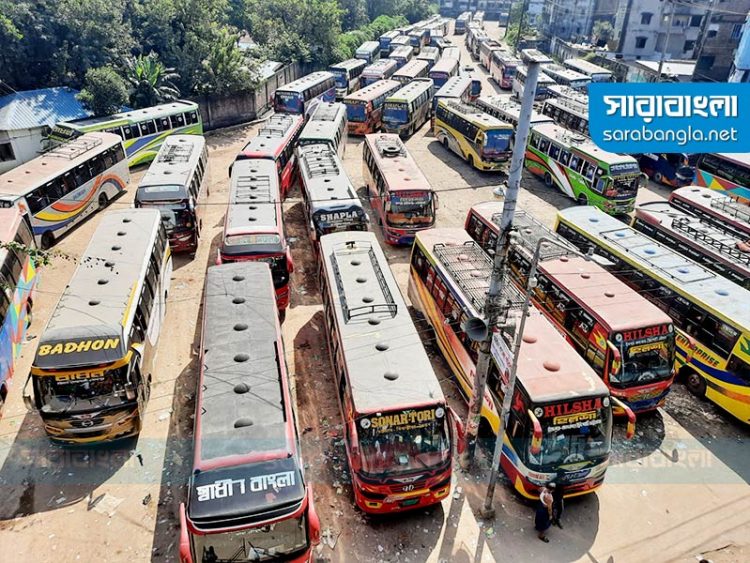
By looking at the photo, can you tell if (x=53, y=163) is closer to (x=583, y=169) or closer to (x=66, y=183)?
(x=66, y=183)

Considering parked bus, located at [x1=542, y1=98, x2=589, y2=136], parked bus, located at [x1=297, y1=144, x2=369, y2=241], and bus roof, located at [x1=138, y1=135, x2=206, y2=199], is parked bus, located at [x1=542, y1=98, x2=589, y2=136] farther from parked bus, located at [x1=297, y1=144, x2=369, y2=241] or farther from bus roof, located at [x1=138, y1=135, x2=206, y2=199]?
bus roof, located at [x1=138, y1=135, x2=206, y2=199]

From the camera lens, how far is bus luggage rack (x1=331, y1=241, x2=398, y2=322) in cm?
1098

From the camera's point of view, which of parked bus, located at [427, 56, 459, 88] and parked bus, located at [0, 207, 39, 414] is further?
parked bus, located at [427, 56, 459, 88]

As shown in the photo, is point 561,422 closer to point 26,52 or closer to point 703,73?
point 26,52

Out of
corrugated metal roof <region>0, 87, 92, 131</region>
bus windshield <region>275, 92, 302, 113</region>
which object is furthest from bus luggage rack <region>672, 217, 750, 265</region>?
corrugated metal roof <region>0, 87, 92, 131</region>

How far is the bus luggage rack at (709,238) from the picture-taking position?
14273mm

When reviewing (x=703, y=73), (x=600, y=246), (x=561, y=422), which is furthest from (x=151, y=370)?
(x=703, y=73)

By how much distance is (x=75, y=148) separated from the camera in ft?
66.4

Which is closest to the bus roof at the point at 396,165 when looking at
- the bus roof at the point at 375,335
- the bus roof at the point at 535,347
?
the bus roof at the point at 535,347

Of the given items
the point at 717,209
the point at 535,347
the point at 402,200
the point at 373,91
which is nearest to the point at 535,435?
the point at 535,347

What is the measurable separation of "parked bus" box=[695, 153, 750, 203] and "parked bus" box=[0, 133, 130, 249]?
83.0ft

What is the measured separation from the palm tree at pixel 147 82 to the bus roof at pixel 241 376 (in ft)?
72.2

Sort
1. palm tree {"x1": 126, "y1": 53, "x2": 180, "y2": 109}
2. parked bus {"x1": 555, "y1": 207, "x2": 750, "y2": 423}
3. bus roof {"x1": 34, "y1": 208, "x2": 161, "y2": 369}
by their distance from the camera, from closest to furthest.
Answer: bus roof {"x1": 34, "y1": 208, "x2": 161, "y2": 369} → parked bus {"x1": 555, "y1": 207, "x2": 750, "y2": 423} → palm tree {"x1": 126, "y1": 53, "x2": 180, "y2": 109}

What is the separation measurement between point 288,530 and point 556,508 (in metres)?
4.83
